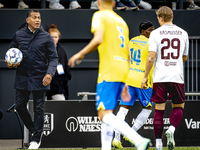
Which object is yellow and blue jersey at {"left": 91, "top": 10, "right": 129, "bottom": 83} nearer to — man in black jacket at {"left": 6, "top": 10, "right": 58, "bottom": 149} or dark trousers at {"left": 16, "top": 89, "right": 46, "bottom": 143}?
man in black jacket at {"left": 6, "top": 10, "right": 58, "bottom": 149}

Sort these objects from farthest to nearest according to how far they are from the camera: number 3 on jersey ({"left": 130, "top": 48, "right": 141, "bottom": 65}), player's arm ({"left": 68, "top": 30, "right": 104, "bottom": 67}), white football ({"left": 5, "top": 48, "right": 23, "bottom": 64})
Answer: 1. number 3 on jersey ({"left": 130, "top": 48, "right": 141, "bottom": 65})
2. white football ({"left": 5, "top": 48, "right": 23, "bottom": 64})
3. player's arm ({"left": 68, "top": 30, "right": 104, "bottom": 67})

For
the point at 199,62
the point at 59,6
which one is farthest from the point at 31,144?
the point at 199,62

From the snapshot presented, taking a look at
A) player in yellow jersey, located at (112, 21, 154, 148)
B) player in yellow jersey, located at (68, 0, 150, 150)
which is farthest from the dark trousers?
player in yellow jersey, located at (68, 0, 150, 150)

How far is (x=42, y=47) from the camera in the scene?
662 cm

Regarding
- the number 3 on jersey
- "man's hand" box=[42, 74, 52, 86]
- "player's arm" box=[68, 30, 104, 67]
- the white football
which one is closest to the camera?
"player's arm" box=[68, 30, 104, 67]

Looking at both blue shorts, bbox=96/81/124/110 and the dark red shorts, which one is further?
the dark red shorts

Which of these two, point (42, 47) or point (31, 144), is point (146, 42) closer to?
point (42, 47)

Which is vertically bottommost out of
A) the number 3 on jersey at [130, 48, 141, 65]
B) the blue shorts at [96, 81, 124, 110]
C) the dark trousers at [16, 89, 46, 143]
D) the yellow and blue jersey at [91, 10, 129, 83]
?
the dark trousers at [16, 89, 46, 143]

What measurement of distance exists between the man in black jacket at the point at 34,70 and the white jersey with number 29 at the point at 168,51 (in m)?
1.87

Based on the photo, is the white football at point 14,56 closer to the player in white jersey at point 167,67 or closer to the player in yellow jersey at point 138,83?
the player in yellow jersey at point 138,83

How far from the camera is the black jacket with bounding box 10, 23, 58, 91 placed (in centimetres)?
648

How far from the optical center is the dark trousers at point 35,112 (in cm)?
640

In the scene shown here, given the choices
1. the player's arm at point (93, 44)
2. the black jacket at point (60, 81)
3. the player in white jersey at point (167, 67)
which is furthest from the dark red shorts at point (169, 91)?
the black jacket at point (60, 81)

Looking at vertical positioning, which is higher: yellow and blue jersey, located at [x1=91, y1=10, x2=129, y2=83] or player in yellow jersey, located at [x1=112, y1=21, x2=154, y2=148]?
yellow and blue jersey, located at [x1=91, y1=10, x2=129, y2=83]
